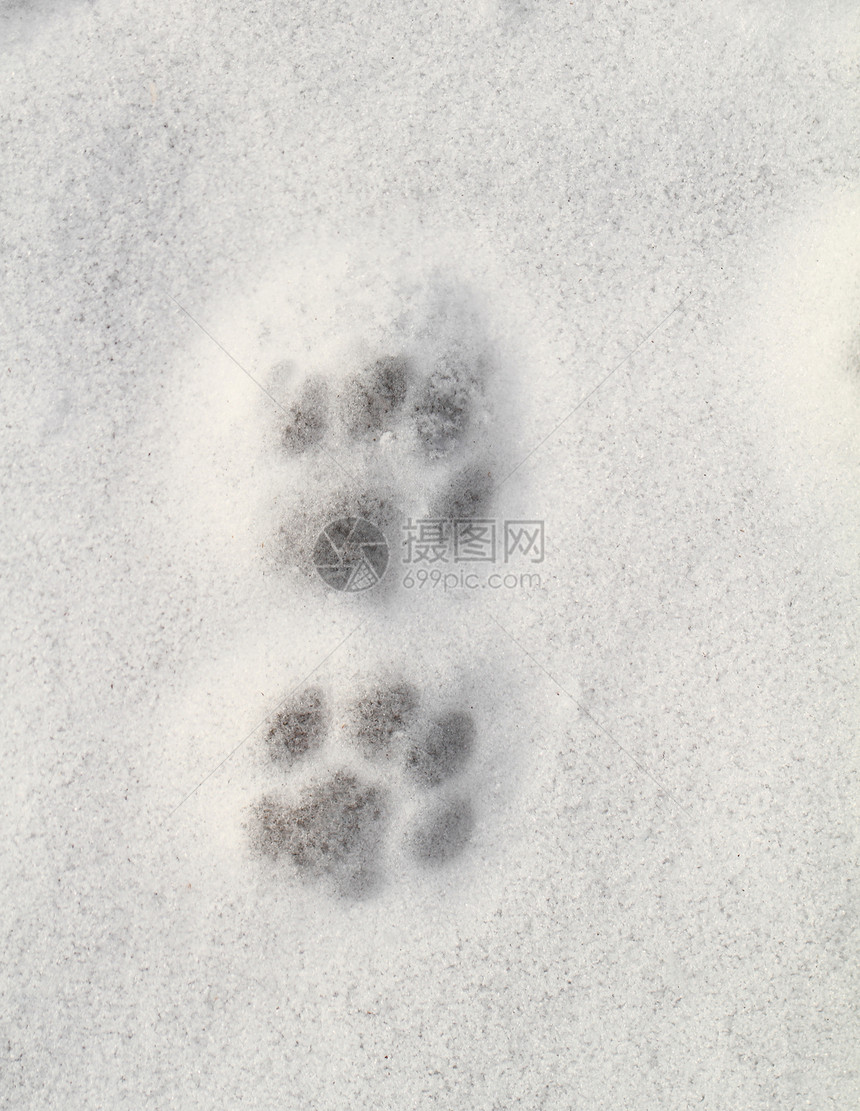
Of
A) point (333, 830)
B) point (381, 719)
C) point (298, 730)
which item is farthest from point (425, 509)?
point (333, 830)

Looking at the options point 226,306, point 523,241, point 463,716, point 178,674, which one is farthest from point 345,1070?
point 523,241

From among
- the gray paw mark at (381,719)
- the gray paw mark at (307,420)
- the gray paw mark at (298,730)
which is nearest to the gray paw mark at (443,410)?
the gray paw mark at (307,420)

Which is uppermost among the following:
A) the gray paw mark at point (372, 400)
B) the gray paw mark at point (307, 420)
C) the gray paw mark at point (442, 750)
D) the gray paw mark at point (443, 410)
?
the gray paw mark at point (307, 420)

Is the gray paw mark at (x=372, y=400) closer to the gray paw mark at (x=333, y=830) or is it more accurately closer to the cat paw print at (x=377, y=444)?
the cat paw print at (x=377, y=444)

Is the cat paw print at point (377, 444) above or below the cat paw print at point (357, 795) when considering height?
above

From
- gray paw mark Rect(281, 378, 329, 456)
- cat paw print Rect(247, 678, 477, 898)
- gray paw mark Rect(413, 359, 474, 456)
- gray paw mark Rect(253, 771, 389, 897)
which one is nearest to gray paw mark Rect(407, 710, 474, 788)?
cat paw print Rect(247, 678, 477, 898)
